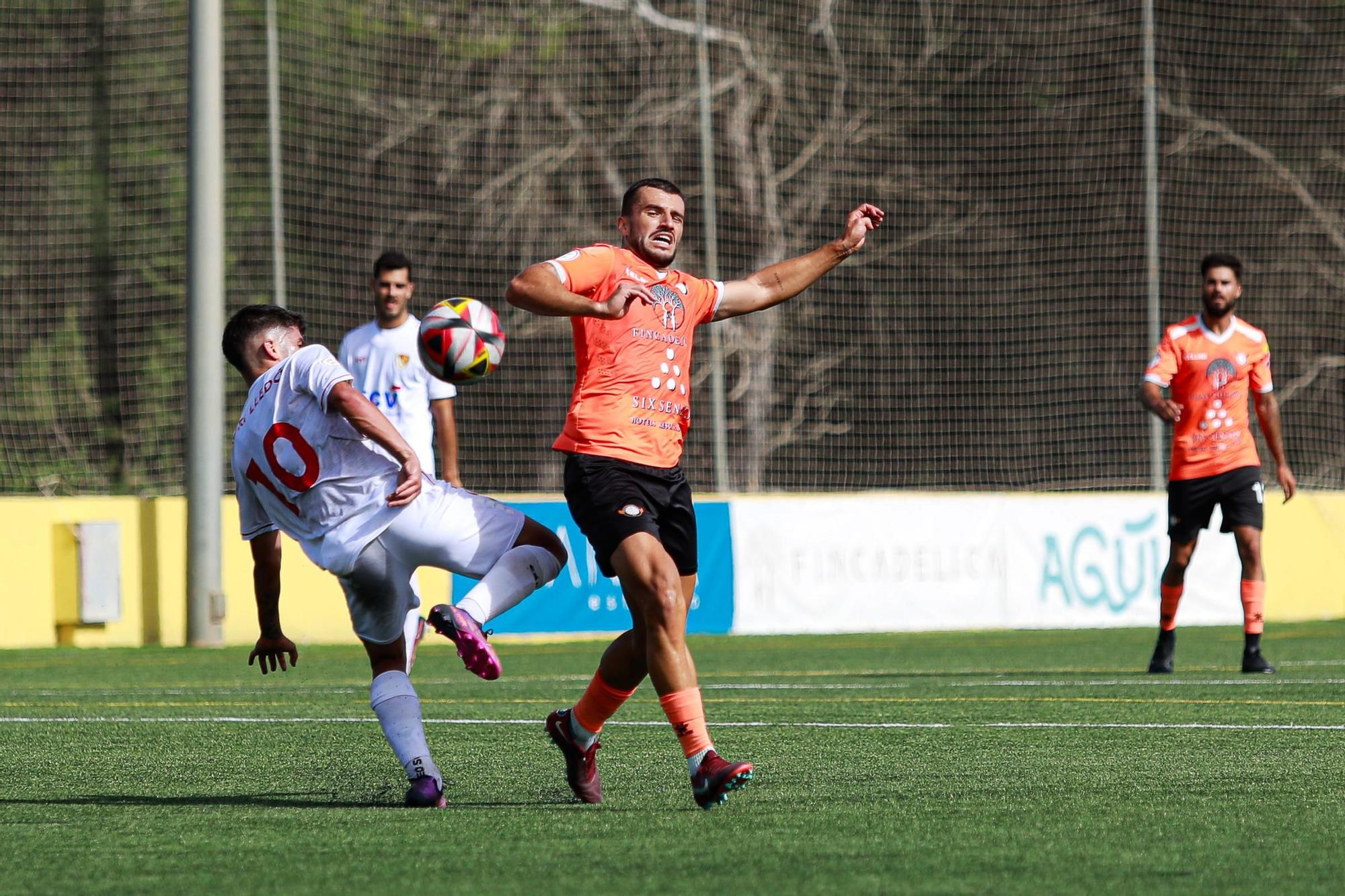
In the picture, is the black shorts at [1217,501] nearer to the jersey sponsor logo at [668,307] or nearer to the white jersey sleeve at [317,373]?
the jersey sponsor logo at [668,307]

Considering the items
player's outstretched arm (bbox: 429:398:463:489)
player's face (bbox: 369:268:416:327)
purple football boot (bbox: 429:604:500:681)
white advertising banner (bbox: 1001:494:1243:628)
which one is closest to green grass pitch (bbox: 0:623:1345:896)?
purple football boot (bbox: 429:604:500:681)

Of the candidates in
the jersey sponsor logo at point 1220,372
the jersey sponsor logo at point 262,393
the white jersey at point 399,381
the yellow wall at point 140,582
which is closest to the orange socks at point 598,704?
the jersey sponsor logo at point 262,393

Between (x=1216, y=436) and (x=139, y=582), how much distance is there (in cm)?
805

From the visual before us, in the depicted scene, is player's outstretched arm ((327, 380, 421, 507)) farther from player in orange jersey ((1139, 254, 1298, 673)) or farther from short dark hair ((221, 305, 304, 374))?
player in orange jersey ((1139, 254, 1298, 673))

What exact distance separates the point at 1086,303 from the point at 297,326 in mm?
18141

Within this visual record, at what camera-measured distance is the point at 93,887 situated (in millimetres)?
4121

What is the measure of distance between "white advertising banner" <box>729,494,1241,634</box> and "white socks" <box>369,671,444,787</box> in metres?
10.7

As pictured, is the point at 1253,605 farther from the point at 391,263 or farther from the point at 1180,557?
the point at 391,263

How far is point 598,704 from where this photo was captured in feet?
19.1

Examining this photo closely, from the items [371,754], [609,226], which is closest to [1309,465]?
[609,226]

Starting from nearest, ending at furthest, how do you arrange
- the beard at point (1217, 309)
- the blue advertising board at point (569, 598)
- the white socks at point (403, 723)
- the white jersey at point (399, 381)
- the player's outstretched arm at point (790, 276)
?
the white socks at point (403, 723), the player's outstretched arm at point (790, 276), the white jersey at point (399, 381), the beard at point (1217, 309), the blue advertising board at point (569, 598)

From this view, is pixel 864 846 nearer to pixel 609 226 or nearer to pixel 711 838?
pixel 711 838

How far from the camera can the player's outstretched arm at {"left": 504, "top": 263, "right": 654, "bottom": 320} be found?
547 centimetres

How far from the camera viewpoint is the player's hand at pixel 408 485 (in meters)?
5.41
